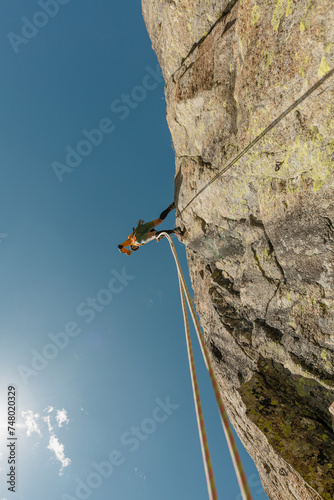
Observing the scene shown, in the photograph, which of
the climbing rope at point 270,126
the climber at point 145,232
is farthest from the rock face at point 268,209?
the climber at point 145,232

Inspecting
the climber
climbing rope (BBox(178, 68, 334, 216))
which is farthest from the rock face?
the climber

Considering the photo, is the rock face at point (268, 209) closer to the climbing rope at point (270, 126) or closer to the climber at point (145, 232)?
the climbing rope at point (270, 126)

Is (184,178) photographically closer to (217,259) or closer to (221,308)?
(217,259)

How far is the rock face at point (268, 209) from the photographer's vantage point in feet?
11.8

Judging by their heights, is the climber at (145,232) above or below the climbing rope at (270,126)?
above

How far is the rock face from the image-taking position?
3.60 metres

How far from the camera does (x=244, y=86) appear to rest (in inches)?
183

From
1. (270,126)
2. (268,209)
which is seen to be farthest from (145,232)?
(270,126)

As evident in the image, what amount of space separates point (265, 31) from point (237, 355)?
6.61m

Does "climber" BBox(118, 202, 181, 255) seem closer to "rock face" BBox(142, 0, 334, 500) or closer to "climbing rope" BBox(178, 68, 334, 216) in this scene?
"rock face" BBox(142, 0, 334, 500)

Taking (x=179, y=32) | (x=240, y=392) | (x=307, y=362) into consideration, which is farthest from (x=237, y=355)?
(x=179, y=32)

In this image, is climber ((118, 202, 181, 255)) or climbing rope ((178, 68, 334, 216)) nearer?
climbing rope ((178, 68, 334, 216))

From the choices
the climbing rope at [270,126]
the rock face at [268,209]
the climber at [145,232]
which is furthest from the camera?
the climber at [145,232]

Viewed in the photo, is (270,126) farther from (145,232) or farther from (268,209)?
(145,232)
